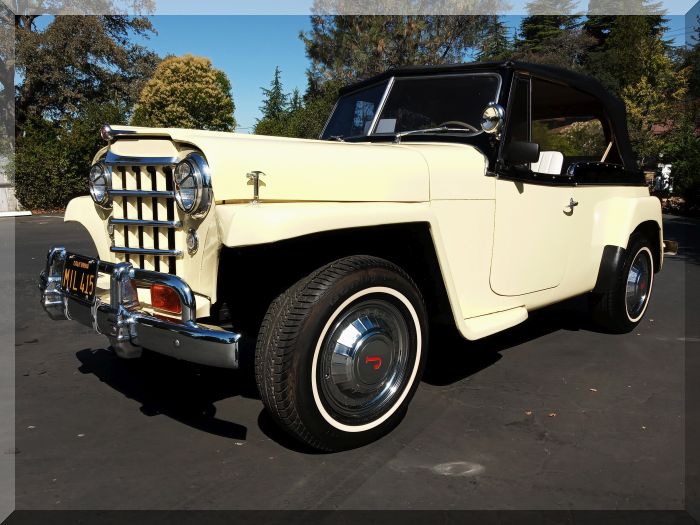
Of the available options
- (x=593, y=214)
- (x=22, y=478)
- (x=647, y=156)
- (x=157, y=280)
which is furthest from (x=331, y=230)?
(x=647, y=156)

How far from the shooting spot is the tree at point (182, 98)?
26.4m

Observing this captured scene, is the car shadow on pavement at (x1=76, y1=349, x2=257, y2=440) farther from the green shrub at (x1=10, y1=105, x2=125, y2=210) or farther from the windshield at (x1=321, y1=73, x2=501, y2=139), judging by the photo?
the green shrub at (x1=10, y1=105, x2=125, y2=210)

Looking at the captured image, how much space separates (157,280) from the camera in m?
2.62

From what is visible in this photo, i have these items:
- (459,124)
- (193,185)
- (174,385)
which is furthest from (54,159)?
(193,185)

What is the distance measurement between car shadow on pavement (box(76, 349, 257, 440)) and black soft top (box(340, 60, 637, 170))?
236cm

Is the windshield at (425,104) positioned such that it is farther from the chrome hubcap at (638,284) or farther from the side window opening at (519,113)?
the chrome hubcap at (638,284)

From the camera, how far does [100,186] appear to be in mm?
3139

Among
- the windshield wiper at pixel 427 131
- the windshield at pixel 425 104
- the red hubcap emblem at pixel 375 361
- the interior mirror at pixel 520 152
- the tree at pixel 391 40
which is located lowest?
the red hubcap emblem at pixel 375 361

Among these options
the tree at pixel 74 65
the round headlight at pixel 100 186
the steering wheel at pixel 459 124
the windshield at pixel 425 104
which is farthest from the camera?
the tree at pixel 74 65

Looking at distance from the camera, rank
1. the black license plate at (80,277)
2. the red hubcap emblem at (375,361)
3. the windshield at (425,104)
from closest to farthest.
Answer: the red hubcap emblem at (375,361) < the black license plate at (80,277) < the windshield at (425,104)

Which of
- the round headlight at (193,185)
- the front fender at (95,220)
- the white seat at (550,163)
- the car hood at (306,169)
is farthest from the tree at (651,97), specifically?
the round headlight at (193,185)

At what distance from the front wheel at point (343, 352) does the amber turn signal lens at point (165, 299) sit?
1.40 feet

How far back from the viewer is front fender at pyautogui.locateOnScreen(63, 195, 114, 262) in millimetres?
3260

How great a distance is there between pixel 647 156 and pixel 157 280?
90.6ft
